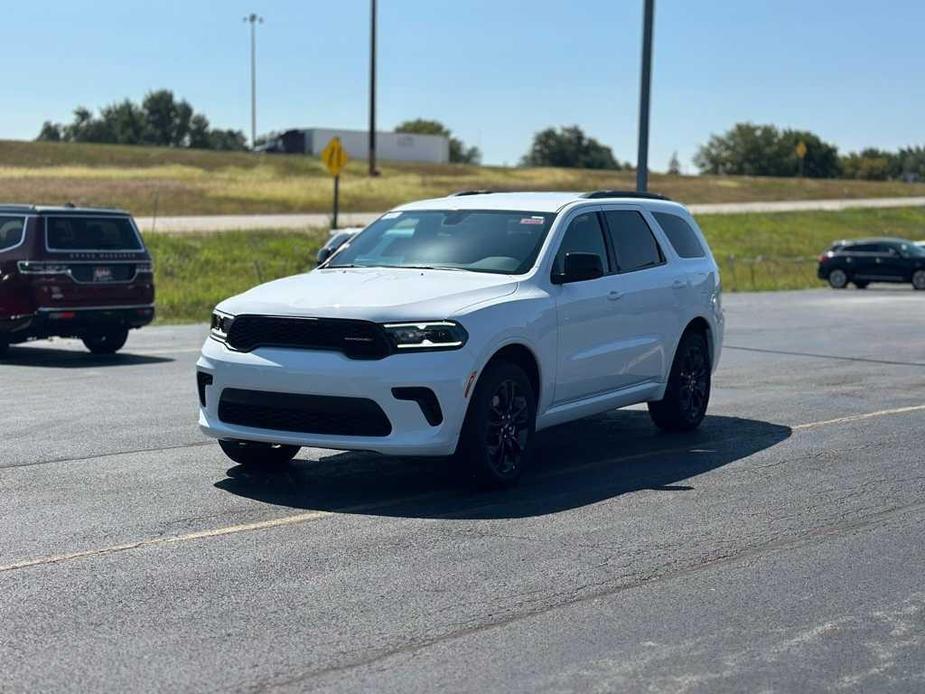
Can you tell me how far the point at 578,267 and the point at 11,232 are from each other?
9.89 meters

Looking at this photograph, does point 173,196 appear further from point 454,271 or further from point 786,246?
point 454,271

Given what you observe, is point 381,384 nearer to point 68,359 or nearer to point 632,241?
point 632,241

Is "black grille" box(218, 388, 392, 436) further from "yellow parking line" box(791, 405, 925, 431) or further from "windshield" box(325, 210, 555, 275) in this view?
"yellow parking line" box(791, 405, 925, 431)

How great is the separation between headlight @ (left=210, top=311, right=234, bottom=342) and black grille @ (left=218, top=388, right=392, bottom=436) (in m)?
0.37

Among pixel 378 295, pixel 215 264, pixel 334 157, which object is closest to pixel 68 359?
pixel 378 295

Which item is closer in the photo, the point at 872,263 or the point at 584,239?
the point at 584,239

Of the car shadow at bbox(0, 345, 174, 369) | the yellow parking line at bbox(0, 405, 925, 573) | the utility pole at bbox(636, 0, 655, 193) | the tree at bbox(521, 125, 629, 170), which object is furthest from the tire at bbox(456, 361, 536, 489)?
the tree at bbox(521, 125, 629, 170)

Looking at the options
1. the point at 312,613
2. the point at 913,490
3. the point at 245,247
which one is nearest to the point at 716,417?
the point at 913,490

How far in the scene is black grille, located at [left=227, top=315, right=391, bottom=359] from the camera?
839cm

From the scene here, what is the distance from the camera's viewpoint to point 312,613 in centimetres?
614

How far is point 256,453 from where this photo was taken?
9461 mm

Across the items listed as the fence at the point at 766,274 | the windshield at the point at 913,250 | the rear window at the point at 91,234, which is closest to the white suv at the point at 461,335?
the rear window at the point at 91,234

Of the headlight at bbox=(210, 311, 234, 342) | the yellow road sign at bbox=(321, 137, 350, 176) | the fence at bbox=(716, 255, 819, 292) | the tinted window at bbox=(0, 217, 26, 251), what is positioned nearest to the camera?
the headlight at bbox=(210, 311, 234, 342)

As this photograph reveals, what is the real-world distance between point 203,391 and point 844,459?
4.46 metres
